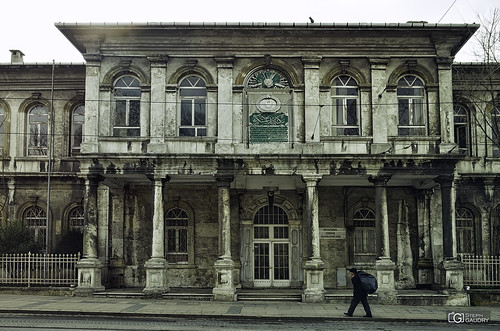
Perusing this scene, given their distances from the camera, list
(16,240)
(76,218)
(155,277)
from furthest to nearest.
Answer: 1. (76,218)
2. (16,240)
3. (155,277)

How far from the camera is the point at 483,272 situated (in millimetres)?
22047

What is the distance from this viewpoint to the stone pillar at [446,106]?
21.5m

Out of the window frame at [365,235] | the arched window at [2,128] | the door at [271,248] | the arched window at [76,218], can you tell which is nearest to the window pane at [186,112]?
the door at [271,248]

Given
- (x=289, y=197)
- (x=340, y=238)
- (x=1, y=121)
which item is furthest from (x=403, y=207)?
(x=1, y=121)

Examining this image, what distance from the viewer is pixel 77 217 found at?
84.0 feet

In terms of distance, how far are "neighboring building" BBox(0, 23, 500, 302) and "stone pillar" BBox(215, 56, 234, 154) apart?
0.13ft

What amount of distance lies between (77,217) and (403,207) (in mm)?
13403

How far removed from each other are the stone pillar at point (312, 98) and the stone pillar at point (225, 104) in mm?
2664

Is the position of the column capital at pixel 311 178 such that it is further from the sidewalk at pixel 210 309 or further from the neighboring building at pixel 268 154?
the sidewalk at pixel 210 309

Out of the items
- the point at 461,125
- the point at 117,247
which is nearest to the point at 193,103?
the point at 117,247

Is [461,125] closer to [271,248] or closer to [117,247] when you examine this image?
[271,248]

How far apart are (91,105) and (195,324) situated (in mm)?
10007

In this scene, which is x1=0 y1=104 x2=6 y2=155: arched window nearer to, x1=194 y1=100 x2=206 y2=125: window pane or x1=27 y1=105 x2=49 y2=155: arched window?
x1=27 y1=105 x2=49 y2=155: arched window

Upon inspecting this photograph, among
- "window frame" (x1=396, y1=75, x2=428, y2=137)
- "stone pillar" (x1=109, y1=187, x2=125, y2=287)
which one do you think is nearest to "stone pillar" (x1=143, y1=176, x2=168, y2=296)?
"stone pillar" (x1=109, y1=187, x2=125, y2=287)
